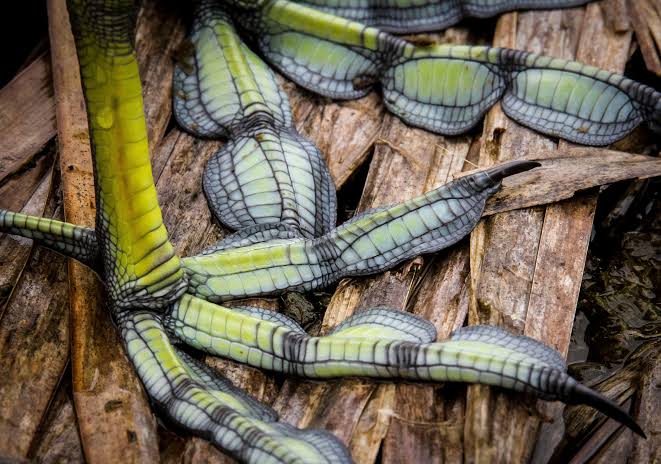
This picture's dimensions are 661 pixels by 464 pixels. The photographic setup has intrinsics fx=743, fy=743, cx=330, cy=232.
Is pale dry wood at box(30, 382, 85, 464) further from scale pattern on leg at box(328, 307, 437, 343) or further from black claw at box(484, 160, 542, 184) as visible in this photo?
black claw at box(484, 160, 542, 184)

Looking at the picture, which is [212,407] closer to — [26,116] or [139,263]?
[139,263]

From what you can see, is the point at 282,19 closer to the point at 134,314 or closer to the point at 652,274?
the point at 134,314

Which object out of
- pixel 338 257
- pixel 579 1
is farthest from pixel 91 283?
pixel 579 1

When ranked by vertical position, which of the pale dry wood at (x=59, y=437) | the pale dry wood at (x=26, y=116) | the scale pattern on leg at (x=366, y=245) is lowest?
the pale dry wood at (x=59, y=437)

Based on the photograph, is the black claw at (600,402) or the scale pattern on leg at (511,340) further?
the scale pattern on leg at (511,340)

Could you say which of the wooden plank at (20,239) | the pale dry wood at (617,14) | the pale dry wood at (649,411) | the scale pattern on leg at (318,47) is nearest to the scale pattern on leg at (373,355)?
the pale dry wood at (649,411)

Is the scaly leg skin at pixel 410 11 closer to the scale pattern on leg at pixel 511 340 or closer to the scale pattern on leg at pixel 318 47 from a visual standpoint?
the scale pattern on leg at pixel 318 47
